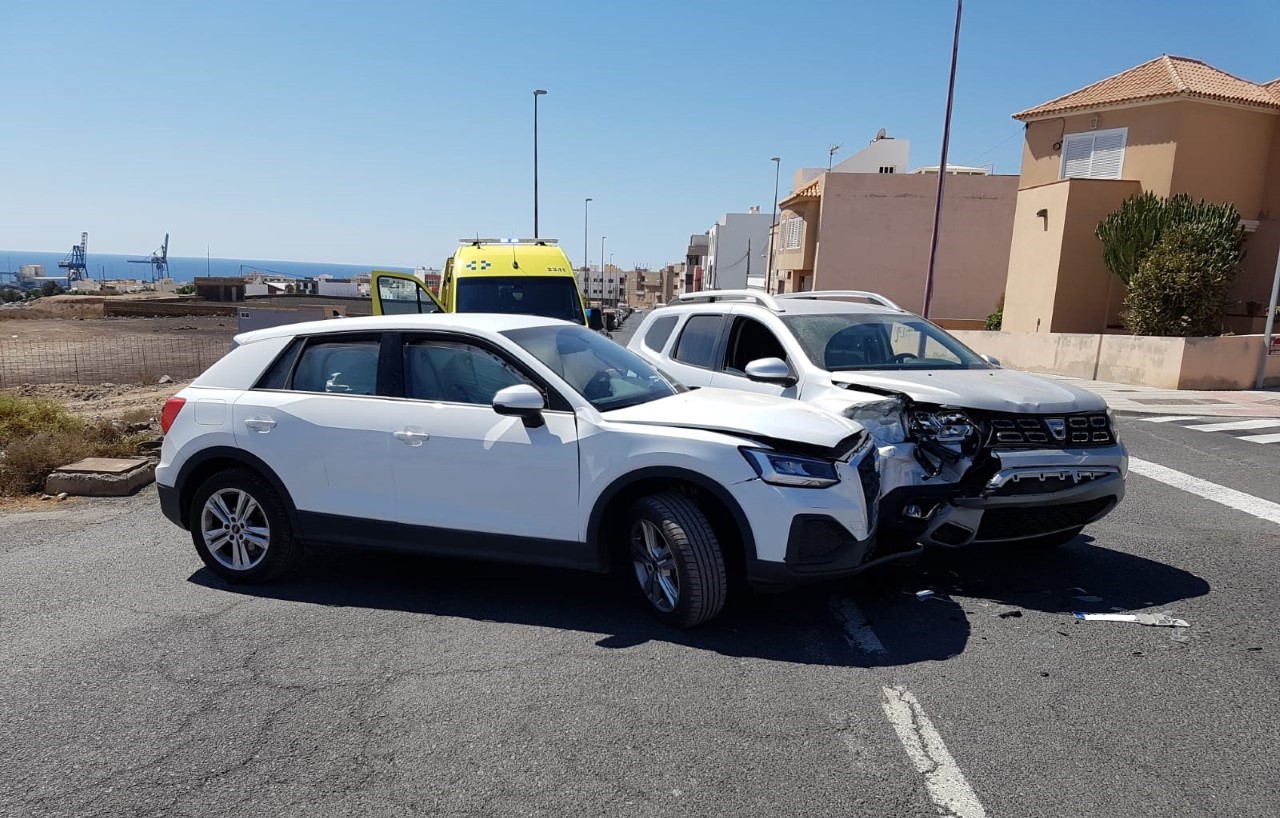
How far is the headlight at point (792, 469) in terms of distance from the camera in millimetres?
4184

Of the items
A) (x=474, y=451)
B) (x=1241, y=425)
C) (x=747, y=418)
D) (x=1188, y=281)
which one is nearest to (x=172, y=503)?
(x=474, y=451)

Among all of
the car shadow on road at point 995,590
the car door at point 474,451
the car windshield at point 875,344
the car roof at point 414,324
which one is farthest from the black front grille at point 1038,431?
the car roof at point 414,324

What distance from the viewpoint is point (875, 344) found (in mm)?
6668

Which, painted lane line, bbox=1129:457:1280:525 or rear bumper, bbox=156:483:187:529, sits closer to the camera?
rear bumper, bbox=156:483:187:529

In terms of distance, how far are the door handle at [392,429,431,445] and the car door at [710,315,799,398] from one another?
8.83 ft

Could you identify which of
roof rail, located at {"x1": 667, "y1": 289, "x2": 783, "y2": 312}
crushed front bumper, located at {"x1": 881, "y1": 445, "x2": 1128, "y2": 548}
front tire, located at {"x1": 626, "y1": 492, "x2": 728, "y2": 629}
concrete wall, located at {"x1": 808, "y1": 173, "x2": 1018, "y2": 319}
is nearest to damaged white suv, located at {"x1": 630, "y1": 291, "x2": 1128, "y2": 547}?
crushed front bumper, located at {"x1": 881, "y1": 445, "x2": 1128, "y2": 548}

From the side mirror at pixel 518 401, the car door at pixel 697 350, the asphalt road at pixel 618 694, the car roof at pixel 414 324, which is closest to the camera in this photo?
the asphalt road at pixel 618 694

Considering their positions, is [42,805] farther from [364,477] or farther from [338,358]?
[338,358]

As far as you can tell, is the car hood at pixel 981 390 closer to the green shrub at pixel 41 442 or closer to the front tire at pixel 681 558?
the front tire at pixel 681 558

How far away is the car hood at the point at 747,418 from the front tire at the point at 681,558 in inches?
16.2

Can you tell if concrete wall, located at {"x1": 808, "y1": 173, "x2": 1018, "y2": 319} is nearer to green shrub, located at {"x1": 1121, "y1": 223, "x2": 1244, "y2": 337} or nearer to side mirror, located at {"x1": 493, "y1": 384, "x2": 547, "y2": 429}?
green shrub, located at {"x1": 1121, "y1": 223, "x2": 1244, "y2": 337}

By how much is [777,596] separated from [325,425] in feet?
9.26

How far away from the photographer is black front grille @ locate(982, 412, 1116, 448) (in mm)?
5281

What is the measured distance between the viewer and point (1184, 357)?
17359 millimetres
